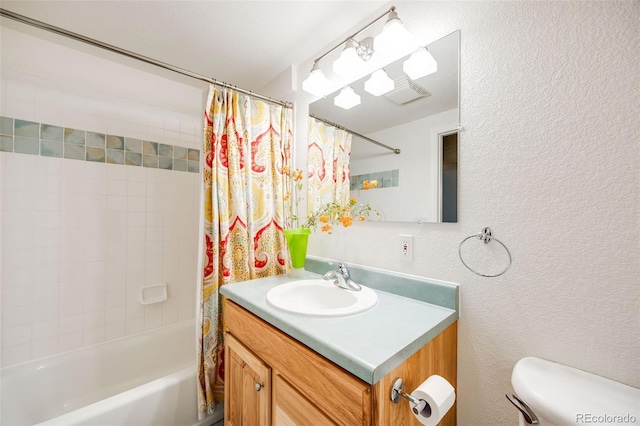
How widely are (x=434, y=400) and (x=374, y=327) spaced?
0.77ft

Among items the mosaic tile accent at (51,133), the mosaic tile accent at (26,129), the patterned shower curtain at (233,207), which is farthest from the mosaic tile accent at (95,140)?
the patterned shower curtain at (233,207)

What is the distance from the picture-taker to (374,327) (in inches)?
31.6

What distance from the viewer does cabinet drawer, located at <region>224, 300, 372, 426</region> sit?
24.8 inches

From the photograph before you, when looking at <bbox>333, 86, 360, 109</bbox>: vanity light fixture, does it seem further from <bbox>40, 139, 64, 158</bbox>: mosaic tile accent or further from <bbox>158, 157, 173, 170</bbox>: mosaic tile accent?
<bbox>40, 139, 64, 158</bbox>: mosaic tile accent

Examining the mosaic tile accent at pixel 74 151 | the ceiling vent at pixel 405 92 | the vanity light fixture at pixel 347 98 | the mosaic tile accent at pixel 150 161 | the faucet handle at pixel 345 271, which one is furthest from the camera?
the mosaic tile accent at pixel 150 161

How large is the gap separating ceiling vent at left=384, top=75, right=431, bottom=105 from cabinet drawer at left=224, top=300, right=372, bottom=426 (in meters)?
1.08

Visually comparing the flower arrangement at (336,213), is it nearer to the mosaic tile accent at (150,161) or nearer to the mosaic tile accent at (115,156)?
the mosaic tile accent at (150,161)

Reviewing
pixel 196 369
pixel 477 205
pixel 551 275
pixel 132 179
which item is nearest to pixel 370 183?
pixel 477 205

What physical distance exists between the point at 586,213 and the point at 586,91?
35cm

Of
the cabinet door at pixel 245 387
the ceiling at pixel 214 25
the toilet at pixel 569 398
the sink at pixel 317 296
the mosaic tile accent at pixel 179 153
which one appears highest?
the ceiling at pixel 214 25

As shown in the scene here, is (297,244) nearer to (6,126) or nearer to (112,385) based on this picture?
(112,385)

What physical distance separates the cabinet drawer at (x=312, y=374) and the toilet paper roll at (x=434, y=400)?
0.14 meters

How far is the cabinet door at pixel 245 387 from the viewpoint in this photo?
940 millimetres

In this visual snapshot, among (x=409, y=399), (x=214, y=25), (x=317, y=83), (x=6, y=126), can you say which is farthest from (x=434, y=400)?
(x=6, y=126)
